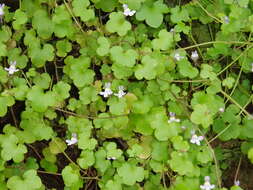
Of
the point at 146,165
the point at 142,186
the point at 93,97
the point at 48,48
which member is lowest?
the point at 142,186

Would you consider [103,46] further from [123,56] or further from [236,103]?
[236,103]

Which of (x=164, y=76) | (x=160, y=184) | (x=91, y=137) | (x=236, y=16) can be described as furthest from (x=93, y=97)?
(x=236, y=16)

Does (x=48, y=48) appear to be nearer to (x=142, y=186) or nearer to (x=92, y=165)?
(x=92, y=165)

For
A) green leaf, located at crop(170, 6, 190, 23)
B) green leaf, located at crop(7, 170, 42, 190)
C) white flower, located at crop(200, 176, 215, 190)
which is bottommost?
white flower, located at crop(200, 176, 215, 190)

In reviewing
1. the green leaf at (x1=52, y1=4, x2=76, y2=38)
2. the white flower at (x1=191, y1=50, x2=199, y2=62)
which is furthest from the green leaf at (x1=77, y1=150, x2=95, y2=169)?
the white flower at (x1=191, y1=50, x2=199, y2=62)

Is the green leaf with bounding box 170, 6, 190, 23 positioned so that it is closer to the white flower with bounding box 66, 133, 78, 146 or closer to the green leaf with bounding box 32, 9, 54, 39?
the green leaf with bounding box 32, 9, 54, 39

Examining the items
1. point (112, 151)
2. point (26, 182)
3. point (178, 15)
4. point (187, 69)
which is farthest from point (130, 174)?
point (178, 15)

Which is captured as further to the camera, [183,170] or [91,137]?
[91,137]
